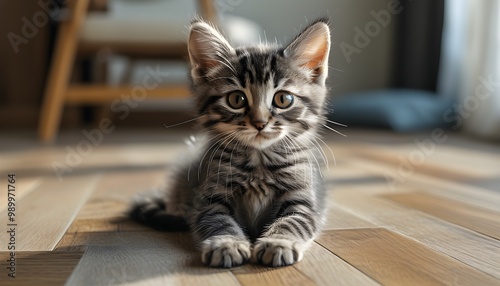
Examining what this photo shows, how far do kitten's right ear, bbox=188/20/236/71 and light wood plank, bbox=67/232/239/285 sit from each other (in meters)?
0.40

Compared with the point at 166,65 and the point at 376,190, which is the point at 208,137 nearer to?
the point at 376,190

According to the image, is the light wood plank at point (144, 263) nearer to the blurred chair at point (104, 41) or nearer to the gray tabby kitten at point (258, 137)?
the gray tabby kitten at point (258, 137)

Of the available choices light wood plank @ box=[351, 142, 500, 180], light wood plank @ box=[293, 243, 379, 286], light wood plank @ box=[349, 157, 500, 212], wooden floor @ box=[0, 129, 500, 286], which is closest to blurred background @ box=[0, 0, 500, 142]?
light wood plank @ box=[351, 142, 500, 180]

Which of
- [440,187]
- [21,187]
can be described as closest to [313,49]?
[440,187]

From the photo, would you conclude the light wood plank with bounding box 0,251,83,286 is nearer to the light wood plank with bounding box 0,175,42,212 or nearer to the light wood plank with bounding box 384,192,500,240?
the light wood plank with bounding box 0,175,42,212

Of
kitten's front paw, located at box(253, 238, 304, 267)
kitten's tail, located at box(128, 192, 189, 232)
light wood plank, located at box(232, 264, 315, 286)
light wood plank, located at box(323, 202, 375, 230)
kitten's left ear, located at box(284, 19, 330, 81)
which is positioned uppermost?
kitten's left ear, located at box(284, 19, 330, 81)

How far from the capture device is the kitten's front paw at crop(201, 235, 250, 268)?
1.06m

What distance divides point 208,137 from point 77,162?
4.68 ft

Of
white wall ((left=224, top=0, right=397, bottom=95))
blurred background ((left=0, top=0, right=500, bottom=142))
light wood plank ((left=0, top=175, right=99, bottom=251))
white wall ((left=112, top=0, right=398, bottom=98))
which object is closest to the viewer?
light wood plank ((left=0, top=175, right=99, bottom=251))

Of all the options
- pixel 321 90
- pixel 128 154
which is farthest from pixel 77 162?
pixel 321 90

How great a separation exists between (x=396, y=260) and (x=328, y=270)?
15 centimetres

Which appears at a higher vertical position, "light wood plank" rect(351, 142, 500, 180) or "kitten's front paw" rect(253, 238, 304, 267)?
"kitten's front paw" rect(253, 238, 304, 267)

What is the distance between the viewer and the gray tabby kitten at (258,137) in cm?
121

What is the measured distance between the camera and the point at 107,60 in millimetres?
4590
